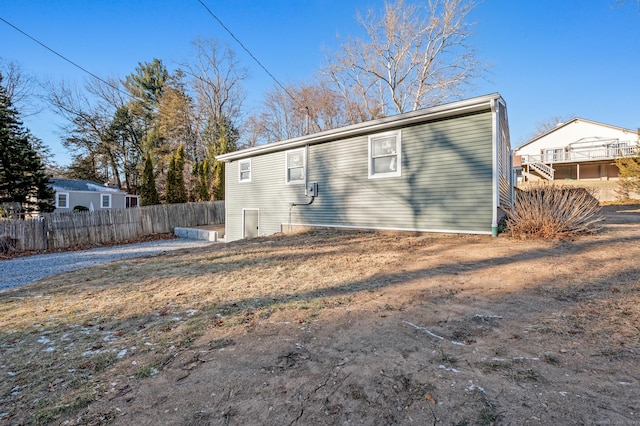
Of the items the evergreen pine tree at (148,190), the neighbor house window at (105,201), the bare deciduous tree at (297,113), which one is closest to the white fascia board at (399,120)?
the evergreen pine tree at (148,190)

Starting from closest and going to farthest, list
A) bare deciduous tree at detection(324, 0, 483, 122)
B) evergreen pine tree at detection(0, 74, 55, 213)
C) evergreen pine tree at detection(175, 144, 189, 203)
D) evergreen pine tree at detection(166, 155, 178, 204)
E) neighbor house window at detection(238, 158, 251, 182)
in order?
1. neighbor house window at detection(238, 158, 251, 182)
2. evergreen pine tree at detection(0, 74, 55, 213)
3. bare deciduous tree at detection(324, 0, 483, 122)
4. evergreen pine tree at detection(166, 155, 178, 204)
5. evergreen pine tree at detection(175, 144, 189, 203)

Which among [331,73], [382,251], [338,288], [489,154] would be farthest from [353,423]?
[331,73]

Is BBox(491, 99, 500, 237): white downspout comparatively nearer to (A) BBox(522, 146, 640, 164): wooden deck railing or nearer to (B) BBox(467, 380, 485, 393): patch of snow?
(B) BBox(467, 380, 485, 393): patch of snow

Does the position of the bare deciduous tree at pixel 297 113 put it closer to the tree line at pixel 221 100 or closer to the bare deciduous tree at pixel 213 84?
the tree line at pixel 221 100

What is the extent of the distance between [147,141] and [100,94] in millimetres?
6640

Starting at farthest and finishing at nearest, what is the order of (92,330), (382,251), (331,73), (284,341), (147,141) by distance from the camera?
(147,141) < (331,73) < (382,251) < (92,330) < (284,341)

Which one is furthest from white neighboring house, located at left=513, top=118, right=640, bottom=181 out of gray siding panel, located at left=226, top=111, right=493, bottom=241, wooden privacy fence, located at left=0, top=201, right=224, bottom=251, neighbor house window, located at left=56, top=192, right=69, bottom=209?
neighbor house window, located at left=56, top=192, right=69, bottom=209

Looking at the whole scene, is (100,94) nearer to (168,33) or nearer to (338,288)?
(168,33)

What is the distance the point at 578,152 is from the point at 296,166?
93.3 ft

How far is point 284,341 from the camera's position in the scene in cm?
255

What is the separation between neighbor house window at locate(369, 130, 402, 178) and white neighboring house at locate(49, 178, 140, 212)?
21.1 meters

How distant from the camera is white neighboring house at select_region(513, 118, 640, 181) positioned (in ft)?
→ 83.2

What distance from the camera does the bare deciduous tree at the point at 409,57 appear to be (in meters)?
18.0

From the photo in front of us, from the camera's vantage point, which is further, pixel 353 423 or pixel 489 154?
pixel 489 154
